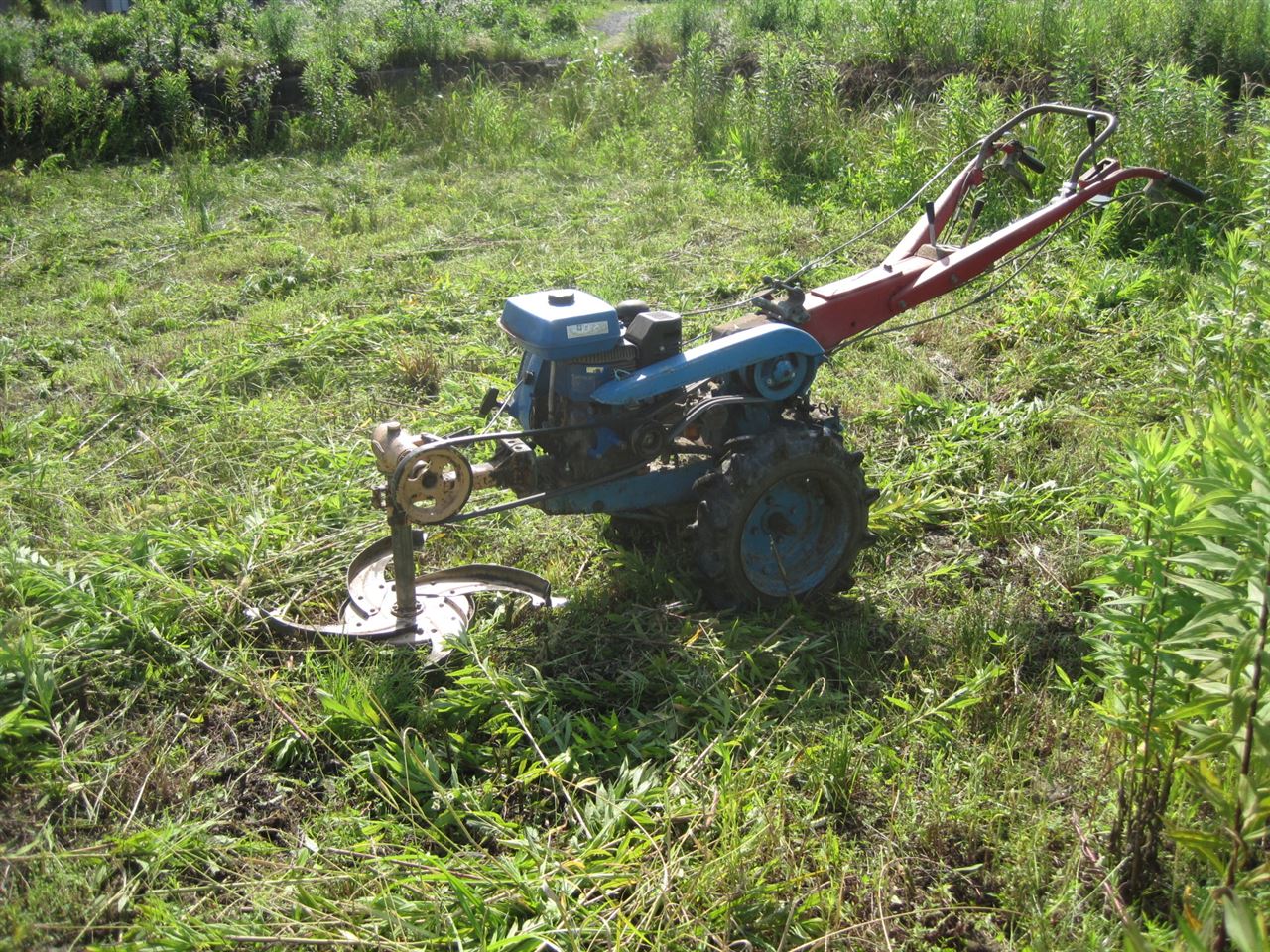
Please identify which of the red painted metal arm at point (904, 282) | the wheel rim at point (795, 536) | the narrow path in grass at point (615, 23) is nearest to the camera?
the wheel rim at point (795, 536)

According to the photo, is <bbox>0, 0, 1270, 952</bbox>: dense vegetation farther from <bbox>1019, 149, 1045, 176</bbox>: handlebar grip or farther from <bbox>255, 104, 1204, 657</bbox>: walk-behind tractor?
<bbox>1019, 149, 1045, 176</bbox>: handlebar grip

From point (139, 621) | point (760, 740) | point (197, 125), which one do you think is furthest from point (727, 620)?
point (197, 125)

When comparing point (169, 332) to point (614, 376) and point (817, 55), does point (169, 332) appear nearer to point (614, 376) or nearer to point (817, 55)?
point (614, 376)

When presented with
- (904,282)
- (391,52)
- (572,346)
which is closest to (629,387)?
(572,346)

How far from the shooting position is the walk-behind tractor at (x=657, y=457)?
3.91m

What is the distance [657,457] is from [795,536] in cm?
63

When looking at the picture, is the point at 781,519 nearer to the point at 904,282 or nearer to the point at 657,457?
the point at 657,457

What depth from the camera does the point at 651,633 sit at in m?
4.08

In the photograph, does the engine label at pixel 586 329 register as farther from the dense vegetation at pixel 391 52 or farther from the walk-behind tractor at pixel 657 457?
the dense vegetation at pixel 391 52

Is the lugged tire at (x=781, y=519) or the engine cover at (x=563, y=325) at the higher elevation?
the engine cover at (x=563, y=325)

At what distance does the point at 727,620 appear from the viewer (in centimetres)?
414

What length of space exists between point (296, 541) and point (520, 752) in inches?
62.1

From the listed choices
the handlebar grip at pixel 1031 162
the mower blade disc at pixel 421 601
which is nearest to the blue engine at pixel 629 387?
the mower blade disc at pixel 421 601

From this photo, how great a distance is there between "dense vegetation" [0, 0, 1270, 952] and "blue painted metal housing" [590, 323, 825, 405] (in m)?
0.77
